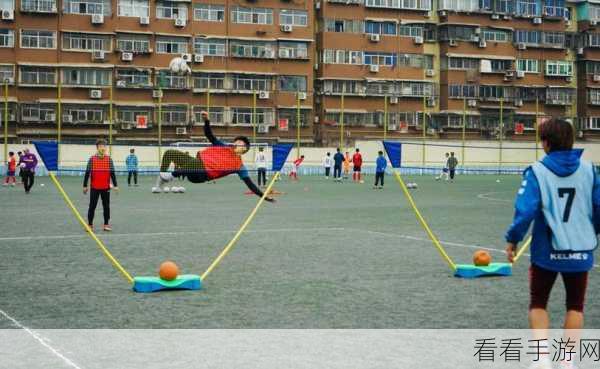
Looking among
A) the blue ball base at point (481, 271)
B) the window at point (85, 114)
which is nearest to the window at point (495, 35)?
the window at point (85, 114)

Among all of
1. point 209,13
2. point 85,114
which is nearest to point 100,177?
point 85,114

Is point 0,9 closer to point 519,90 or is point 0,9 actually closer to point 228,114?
point 228,114

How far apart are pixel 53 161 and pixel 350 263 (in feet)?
15.0

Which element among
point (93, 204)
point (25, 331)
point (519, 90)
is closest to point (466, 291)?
point (25, 331)

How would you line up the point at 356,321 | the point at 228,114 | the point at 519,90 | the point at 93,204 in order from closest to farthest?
the point at 356,321 < the point at 93,204 < the point at 228,114 < the point at 519,90

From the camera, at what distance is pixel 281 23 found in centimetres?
7162

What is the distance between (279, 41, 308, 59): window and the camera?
235 ft

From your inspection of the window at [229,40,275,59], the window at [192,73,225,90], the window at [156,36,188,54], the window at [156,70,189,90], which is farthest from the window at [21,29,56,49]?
the window at [229,40,275,59]

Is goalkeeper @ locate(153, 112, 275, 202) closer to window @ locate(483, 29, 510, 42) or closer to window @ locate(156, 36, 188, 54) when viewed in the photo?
window @ locate(156, 36, 188, 54)

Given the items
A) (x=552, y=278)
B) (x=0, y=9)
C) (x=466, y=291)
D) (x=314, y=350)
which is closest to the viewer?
(x=552, y=278)

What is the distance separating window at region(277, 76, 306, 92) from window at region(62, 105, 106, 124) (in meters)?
14.4

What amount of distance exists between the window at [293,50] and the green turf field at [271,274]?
157 ft

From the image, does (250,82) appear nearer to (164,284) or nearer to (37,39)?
(37,39)

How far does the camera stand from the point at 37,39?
65.4m
